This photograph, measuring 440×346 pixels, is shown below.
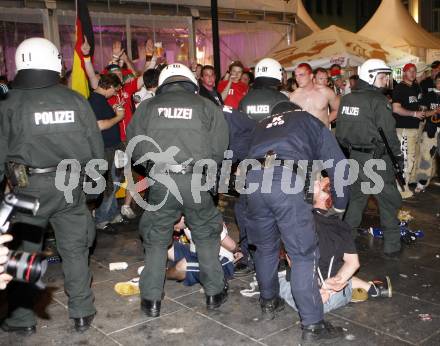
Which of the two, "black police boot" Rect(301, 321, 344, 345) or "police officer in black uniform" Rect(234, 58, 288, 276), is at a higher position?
"police officer in black uniform" Rect(234, 58, 288, 276)

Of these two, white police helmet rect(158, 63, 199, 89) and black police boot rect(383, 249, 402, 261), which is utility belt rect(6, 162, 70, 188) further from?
black police boot rect(383, 249, 402, 261)

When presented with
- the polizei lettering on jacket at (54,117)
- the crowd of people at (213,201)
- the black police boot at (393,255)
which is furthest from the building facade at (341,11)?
the polizei lettering on jacket at (54,117)

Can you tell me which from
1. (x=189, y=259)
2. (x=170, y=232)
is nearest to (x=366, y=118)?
(x=189, y=259)

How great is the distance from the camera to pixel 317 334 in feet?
13.6

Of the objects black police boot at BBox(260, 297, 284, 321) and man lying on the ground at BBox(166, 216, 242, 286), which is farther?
man lying on the ground at BBox(166, 216, 242, 286)

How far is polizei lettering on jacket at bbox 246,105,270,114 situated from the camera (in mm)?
5926

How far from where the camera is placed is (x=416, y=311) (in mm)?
4625

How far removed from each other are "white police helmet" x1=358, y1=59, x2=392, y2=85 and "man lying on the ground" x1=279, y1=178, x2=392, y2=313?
197 cm

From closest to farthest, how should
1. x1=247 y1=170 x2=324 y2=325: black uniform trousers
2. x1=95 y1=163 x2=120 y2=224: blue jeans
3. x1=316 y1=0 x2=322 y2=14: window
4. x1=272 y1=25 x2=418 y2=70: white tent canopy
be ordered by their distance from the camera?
x1=247 y1=170 x2=324 y2=325: black uniform trousers < x1=95 y1=163 x2=120 y2=224: blue jeans < x1=272 y1=25 x2=418 y2=70: white tent canopy < x1=316 y1=0 x2=322 y2=14: window

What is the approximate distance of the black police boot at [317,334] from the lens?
4.15 m

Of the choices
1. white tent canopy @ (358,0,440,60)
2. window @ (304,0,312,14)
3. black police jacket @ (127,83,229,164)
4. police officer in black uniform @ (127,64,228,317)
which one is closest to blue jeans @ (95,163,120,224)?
police officer in black uniform @ (127,64,228,317)

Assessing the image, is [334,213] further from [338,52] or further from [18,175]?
[338,52]

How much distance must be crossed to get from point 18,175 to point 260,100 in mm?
2838

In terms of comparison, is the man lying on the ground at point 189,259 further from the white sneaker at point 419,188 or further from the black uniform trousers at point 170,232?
the white sneaker at point 419,188
